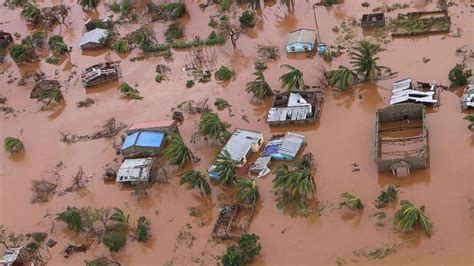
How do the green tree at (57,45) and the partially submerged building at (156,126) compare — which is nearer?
the partially submerged building at (156,126)

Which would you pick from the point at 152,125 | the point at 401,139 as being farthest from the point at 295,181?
the point at 152,125

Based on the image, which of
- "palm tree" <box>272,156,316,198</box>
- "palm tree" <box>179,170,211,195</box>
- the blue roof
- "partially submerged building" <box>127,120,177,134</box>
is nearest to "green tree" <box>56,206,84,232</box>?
the blue roof

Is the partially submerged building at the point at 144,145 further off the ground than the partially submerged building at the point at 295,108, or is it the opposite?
the partially submerged building at the point at 295,108

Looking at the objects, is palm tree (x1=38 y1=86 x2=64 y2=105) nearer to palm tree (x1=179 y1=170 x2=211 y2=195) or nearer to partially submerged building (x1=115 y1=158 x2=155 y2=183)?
partially submerged building (x1=115 y1=158 x2=155 y2=183)

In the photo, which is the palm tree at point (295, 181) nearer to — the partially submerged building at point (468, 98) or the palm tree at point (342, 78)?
the palm tree at point (342, 78)

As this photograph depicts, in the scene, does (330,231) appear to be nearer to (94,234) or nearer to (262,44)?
(94,234)

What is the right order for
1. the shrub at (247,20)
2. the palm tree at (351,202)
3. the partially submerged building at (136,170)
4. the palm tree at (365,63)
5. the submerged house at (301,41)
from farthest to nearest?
the shrub at (247,20) → the submerged house at (301,41) → the palm tree at (365,63) → the partially submerged building at (136,170) → the palm tree at (351,202)

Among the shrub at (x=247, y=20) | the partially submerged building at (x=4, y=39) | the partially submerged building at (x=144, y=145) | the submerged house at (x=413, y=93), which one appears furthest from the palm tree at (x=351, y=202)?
the partially submerged building at (x=4, y=39)
